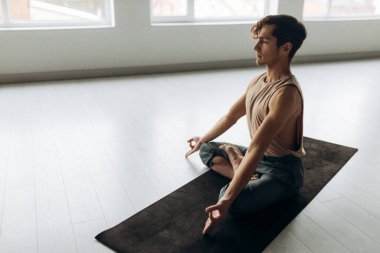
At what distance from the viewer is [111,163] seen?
8.69ft

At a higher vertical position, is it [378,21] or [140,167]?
[378,21]

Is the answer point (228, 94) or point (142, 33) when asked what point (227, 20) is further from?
point (228, 94)

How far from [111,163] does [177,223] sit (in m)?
0.83

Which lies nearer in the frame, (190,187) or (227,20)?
(190,187)

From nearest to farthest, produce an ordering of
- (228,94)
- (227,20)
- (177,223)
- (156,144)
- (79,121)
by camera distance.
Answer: (177,223), (156,144), (79,121), (228,94), (227,20)

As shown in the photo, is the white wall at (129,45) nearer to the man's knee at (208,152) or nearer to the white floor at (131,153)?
the white floor at (131,153)

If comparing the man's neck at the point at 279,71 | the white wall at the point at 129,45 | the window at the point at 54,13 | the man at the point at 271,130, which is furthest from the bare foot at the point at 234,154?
the window at the point at 54,13

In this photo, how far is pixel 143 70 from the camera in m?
5.14

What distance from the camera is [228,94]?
4.29 m

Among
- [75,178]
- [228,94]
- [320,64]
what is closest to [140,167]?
[75,178]

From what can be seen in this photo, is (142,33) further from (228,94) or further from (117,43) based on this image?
(228,94)

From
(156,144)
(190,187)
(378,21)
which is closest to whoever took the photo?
(190,187)

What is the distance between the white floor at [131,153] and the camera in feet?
6.37

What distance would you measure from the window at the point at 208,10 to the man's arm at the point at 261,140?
3.60 meters
